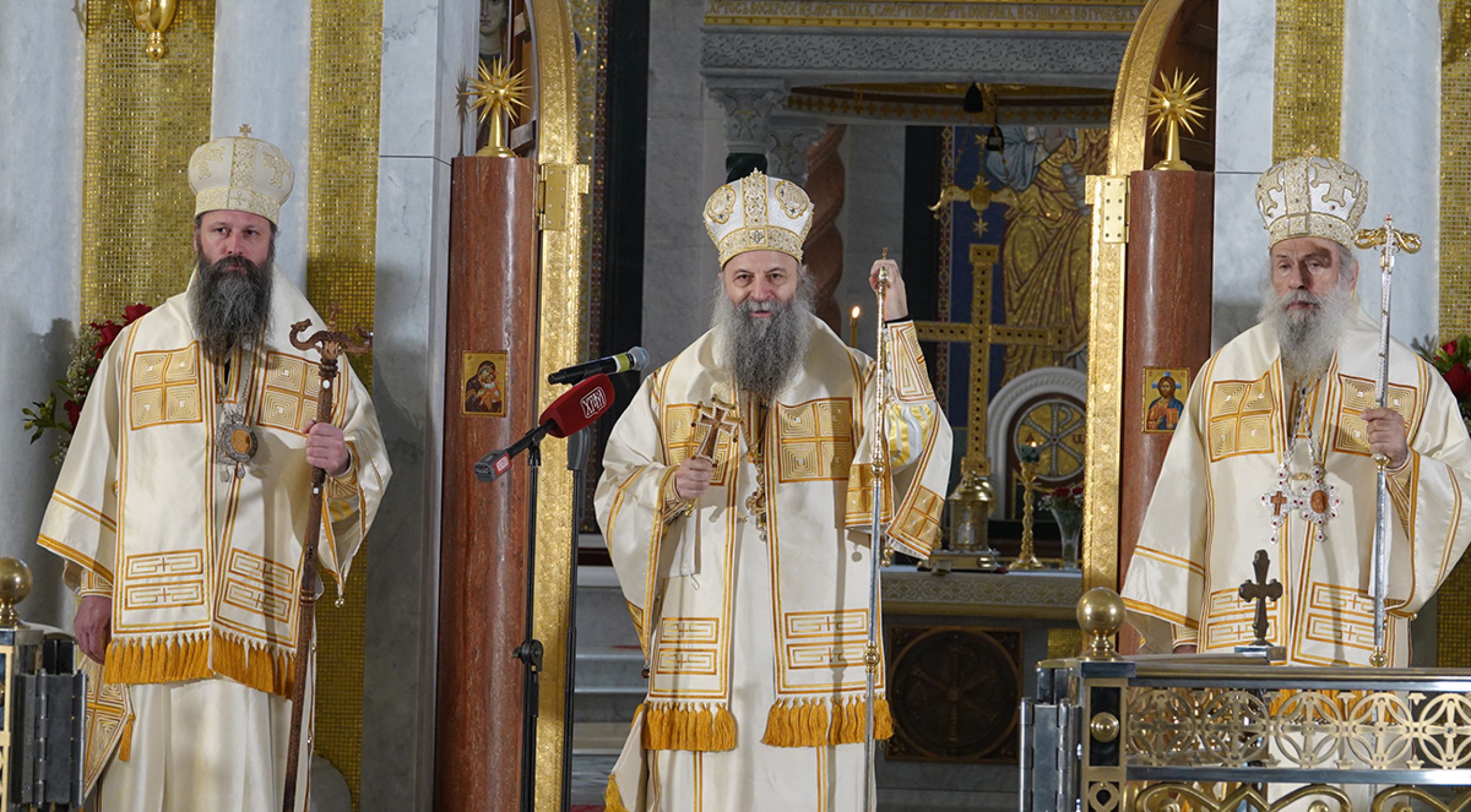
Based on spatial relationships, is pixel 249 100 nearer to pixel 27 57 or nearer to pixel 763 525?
pixel 27 57

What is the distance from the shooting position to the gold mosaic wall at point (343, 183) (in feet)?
21.5

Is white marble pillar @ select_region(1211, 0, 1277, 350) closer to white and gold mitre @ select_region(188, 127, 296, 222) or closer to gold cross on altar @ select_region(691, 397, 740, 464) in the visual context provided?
gold cross on altar @ select_region(691, 397, 740, 464)

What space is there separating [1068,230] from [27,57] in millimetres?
8737

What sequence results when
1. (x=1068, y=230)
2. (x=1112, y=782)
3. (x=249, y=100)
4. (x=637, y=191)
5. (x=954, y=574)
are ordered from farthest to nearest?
(x=1068, y=230) < (x=637, y=191) < (x=954, y=574) < (x=249, y=100) < (x=1112, y=782)

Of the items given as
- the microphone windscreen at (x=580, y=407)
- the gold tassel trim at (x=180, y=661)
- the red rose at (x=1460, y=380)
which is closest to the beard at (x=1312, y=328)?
the red rose at (x=1460, y=380)

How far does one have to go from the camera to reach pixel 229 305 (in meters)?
5.45

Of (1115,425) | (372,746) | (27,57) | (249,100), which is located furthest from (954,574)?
(27,57)

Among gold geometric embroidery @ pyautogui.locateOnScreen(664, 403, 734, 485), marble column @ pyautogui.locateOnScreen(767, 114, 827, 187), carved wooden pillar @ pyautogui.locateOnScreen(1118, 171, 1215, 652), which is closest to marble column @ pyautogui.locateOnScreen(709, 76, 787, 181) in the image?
marble column @ pyautogui.locateOnScreen(767, 114, 827, 187)

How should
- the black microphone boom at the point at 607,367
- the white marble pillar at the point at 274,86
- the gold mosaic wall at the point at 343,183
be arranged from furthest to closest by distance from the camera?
the gold mosaic wall at the point at 343,183 → the white marble pillar at the point at 274,86 → the black microphone boom at the point at 607,367

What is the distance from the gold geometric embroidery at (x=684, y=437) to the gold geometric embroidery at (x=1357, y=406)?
171 centimetres

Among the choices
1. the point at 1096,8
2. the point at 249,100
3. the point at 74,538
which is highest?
the point at 1096,8

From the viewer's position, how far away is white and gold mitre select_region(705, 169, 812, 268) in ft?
17.7

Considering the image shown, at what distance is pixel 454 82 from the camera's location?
677 centimetres

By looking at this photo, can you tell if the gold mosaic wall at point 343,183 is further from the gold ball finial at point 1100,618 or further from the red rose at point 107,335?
the gold ball finial at point 1100,618
